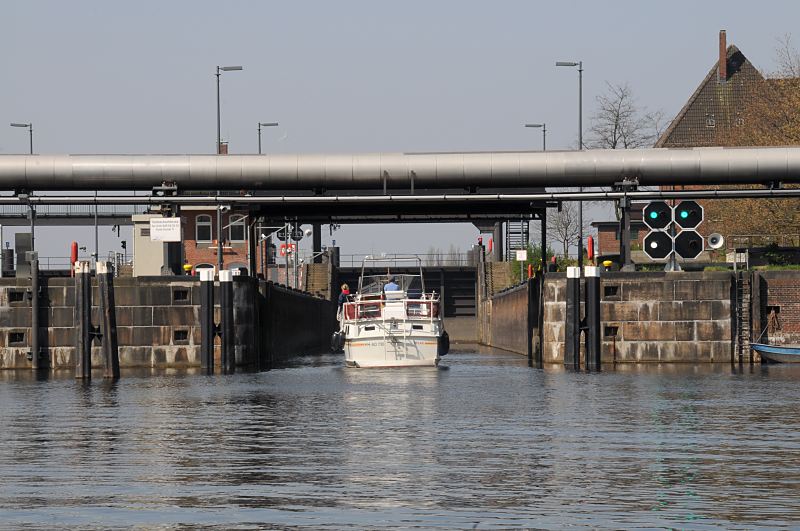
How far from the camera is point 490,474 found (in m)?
19.8

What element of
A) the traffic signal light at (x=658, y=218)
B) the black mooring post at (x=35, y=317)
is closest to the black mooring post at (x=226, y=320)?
the black mooring post at (x=35, y=317)

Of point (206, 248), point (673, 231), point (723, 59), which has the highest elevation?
point (723, 59)

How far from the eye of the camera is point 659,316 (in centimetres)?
4438

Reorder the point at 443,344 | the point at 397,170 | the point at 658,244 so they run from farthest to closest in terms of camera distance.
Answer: the point at 443,344, the point at 397,170, the point at 658,244

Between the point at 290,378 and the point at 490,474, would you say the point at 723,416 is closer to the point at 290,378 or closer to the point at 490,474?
the point at 490,474

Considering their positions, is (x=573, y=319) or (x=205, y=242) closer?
(x=573, y=319)

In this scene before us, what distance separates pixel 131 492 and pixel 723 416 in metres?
13.8

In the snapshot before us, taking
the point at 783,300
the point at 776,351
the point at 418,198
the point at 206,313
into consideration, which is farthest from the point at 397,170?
the point at 776,351

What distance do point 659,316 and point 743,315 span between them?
291cm

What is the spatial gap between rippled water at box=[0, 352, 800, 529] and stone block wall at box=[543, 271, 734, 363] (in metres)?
6.56

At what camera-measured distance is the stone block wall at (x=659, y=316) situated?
44.3 metres

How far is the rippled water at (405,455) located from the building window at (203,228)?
6466 cm

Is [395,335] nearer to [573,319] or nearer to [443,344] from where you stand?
[443,344]

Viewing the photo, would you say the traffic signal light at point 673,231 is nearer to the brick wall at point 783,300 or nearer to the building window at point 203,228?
the brick wall at point 783,300
